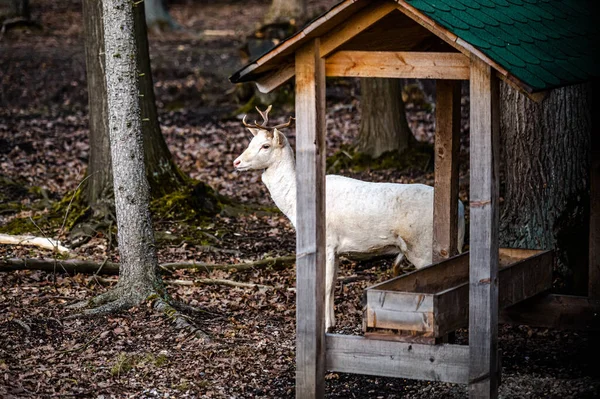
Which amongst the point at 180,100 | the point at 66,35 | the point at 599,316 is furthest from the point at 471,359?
the point at 66,35

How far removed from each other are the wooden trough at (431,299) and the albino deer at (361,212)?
0.67 meters

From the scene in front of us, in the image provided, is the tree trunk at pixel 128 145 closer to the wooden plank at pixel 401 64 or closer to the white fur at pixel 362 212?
the white fur at pixel 362 212

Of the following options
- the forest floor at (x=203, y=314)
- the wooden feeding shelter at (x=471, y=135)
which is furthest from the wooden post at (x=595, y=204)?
the wooden feeding shelter at (x=471, y=135)

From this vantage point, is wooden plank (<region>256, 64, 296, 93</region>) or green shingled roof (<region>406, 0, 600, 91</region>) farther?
wooden plank (<region>256, 64, 296, 93</region>)

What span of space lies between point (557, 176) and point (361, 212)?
1821 mm

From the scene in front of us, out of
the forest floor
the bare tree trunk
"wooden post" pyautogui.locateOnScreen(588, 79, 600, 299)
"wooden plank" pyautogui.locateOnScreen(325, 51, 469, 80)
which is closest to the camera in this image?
"wooden plank" pyautogui.locateOnScreen(325, 51, 469, 80)

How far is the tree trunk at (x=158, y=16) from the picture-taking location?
26438 millimetres

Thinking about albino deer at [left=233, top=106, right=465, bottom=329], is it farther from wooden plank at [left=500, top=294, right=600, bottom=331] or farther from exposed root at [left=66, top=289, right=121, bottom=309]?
exposed root at [left=66, top=289, right=121, bottom=309]

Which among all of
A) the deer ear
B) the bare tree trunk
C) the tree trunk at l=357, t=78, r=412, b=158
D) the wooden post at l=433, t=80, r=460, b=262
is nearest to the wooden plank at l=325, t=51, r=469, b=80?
the wooden post at l=433, t=80, r=460, b=262

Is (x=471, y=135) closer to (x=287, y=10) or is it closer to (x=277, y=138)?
(x=277, y=138)

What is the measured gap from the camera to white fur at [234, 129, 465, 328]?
7.29 meters

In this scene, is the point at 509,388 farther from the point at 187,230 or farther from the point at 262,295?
the point at 187,230

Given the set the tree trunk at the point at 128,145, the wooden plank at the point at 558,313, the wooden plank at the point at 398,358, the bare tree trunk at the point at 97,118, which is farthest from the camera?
the bare tree trunk at the point at 97,118

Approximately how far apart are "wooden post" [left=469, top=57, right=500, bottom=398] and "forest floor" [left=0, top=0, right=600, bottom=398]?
96cm
